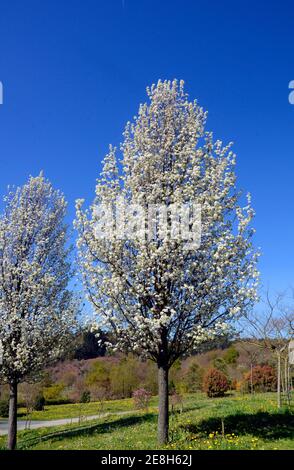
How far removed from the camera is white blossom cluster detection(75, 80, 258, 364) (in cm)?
1148

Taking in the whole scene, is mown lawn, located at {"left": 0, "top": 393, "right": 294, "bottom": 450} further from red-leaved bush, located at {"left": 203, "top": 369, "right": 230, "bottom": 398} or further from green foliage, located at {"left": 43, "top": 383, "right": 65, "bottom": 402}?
green foliage, located at {"left": 43, "top": 383, "right": 65, "bottom": 402}

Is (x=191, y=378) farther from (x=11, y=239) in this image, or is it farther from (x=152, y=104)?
(x=152, y=104)

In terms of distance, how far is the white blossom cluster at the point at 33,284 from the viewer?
16.7 metres

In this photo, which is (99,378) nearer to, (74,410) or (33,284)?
(74,410)

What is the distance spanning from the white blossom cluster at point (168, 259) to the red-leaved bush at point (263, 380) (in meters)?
26.5

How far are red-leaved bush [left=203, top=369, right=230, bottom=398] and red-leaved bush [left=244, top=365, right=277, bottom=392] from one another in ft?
6.31

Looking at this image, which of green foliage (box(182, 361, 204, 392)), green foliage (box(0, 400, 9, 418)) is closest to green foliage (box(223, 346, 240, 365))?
green foliage (box(182, 361, 204, 392))

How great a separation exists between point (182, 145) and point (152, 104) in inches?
63.7

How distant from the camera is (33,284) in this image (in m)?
16.9

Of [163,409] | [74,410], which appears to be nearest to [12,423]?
[163,409]

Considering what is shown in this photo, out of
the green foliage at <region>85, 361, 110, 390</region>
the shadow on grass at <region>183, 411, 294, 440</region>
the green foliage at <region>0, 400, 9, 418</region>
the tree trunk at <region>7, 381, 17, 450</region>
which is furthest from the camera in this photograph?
the green foliage at <region>85, 361, 110, 390</region>

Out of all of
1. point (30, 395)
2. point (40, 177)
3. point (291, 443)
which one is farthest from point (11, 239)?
point (30, 395)

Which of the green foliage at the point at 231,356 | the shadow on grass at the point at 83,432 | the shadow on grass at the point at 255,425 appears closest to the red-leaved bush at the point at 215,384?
the green foliage at the point at 231,356

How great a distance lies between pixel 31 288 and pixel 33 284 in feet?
0.60
